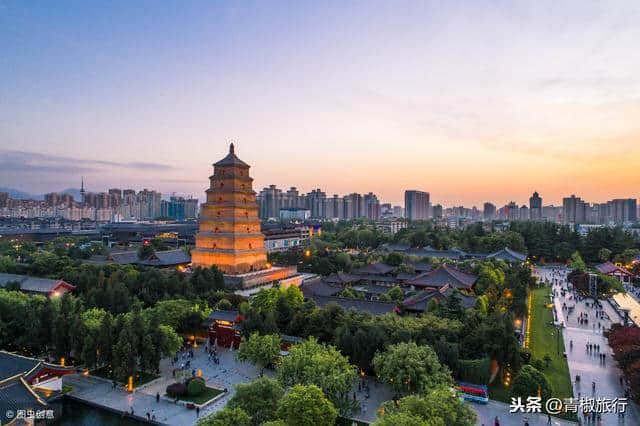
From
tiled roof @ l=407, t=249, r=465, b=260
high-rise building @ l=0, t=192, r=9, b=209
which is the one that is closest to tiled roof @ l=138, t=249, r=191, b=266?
tiled roof @ l=407, t=249, r=465, b=260

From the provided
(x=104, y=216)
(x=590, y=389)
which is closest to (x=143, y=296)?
(x=590, y=389)

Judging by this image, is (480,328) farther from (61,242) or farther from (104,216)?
(104,216)

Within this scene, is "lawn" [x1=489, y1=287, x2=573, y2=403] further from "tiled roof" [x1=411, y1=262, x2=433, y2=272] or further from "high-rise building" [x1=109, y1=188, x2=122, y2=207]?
"high-rise building" [x1=109, y1=188, x2=122, y2=207]

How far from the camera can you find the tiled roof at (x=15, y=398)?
15.5 meters

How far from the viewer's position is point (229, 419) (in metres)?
13.3

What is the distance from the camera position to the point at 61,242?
69.5 metres

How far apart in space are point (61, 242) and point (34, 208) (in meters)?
129

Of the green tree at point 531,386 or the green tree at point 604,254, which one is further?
the green tree at point 604,254

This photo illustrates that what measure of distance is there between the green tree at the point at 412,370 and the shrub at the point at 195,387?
8.69 meters

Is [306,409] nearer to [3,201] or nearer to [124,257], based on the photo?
[124,257]

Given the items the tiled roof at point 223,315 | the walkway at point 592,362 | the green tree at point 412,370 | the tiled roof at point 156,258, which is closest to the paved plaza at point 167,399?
the green tree at point 412,370

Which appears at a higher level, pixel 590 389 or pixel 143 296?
pixel 143 296

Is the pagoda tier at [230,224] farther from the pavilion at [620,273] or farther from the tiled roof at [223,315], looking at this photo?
the pavilion at [620,273]

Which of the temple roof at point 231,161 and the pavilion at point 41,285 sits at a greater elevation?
the temple roof at point 231,161
